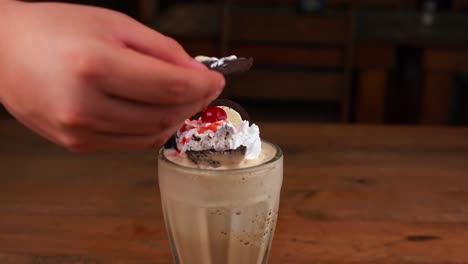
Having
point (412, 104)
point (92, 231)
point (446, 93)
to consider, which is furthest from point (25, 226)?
point (412, 104)

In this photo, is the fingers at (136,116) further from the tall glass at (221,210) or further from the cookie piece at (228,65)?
the tall glass at (221,210)

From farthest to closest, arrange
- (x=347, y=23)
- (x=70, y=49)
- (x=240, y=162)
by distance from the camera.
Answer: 1. (x=347, y=23)
2. (x=240, y=162)
3. (x=70, y=49)

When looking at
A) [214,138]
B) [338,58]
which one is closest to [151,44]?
[214,138]

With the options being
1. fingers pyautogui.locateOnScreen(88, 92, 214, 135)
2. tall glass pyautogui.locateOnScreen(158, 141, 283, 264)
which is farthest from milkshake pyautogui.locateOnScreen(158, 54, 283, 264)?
fingers pyautogui.locateOnScreen(88, 92, 214, 135)

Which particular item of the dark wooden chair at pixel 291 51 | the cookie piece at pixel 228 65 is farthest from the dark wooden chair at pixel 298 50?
the cookie piece at pixel 228 65

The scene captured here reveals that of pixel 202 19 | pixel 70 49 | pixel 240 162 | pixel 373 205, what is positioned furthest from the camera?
pixel 202 19

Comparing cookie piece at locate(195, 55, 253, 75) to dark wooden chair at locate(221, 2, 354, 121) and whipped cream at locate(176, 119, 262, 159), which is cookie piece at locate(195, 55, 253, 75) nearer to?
whipped cream at locate(176, 119, 262, 159)

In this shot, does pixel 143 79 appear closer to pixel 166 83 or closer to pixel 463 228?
pixel 166 83
